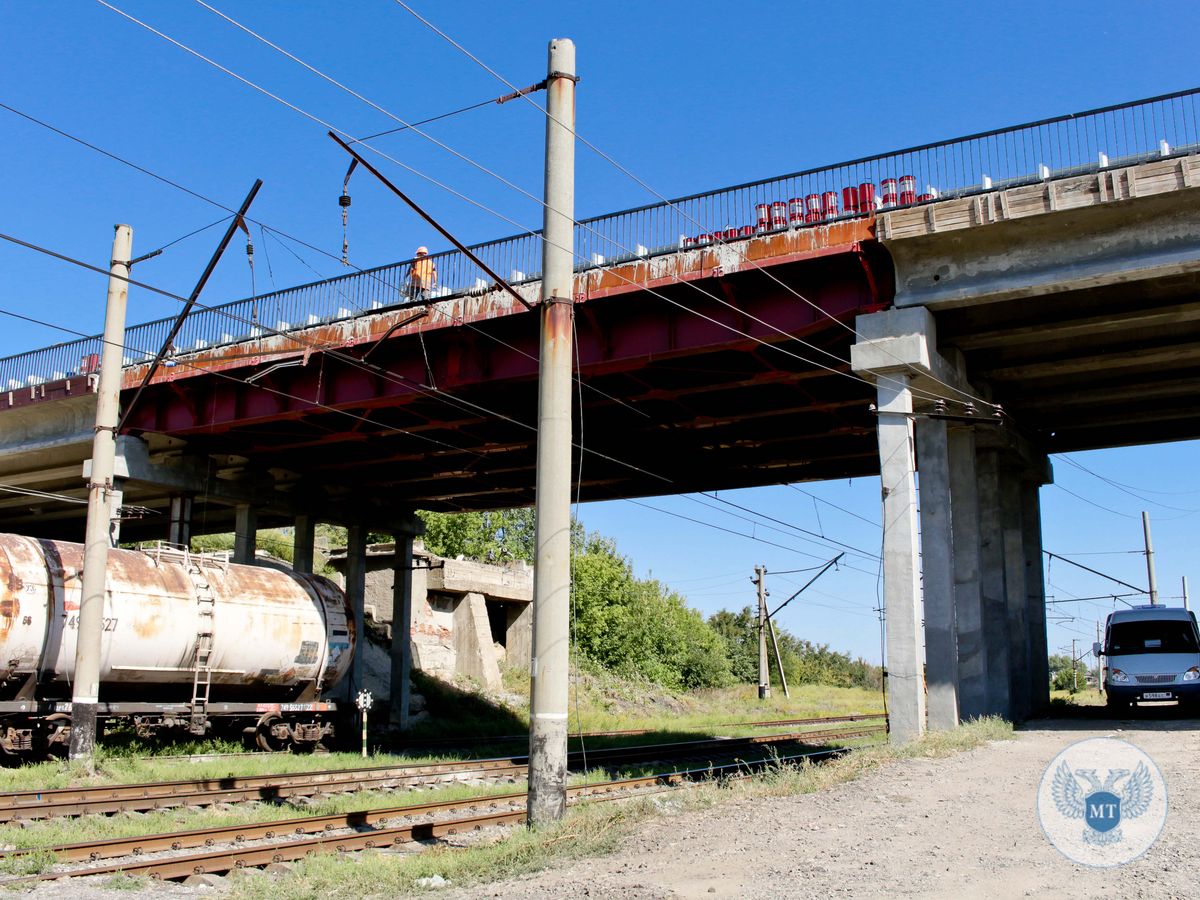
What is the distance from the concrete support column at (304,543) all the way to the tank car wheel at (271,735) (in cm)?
955

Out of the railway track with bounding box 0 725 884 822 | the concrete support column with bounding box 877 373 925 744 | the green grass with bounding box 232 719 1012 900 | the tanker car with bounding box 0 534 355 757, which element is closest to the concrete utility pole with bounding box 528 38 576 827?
the green grass with bounding box 232 719 1012 900

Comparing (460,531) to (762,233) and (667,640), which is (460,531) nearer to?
(667,640)

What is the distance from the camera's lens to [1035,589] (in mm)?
31281

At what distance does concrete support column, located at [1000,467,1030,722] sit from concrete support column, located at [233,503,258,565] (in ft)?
71.8

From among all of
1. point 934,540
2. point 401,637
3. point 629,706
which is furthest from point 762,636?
point 934,540

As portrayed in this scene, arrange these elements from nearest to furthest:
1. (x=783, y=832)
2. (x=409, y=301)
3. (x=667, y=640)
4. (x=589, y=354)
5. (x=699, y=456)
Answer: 1. (x=783, y=832)
2. (x=589, y=354)
3. (x=409, y=301)
4. (x=699, y=456)
5. (x=667, y=640)

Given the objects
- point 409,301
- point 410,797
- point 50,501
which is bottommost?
point 410,797

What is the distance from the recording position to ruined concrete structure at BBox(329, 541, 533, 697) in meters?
44.0

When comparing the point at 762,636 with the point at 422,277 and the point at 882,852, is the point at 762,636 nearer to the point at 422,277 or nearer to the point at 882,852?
the point at 422,277

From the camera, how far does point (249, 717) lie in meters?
23.9

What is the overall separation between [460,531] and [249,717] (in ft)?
165

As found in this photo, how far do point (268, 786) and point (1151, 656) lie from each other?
66.9 ft

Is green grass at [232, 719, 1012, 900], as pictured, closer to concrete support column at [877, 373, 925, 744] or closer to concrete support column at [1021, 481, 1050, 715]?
concrete support column at [877, 373, 925, 744]

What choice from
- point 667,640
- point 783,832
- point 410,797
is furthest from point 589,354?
point 667,640
